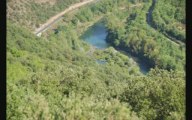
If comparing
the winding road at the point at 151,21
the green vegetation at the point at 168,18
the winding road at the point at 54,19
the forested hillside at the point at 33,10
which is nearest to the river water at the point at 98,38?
the winding road at the point at 54,19

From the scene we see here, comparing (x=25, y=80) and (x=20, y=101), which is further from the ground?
(x=20, y=101)

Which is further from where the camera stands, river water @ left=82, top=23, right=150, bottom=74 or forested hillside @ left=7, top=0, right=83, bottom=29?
forested hillside @ left=7, top=0, right=83, bottom=29

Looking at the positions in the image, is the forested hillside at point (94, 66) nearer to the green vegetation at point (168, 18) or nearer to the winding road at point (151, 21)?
the green vegetation at point (168, 18)

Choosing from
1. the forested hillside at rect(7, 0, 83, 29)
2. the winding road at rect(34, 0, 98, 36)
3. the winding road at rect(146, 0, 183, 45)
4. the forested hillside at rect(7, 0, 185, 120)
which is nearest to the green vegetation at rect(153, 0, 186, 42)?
the forested hillside at rect(7, 0, 185, 120)

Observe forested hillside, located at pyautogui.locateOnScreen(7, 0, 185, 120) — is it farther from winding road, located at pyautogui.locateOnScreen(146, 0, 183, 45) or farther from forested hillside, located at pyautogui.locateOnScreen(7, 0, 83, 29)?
winding road, located at pyautogui.locateOnScreen(146, 0, 183, 45)
